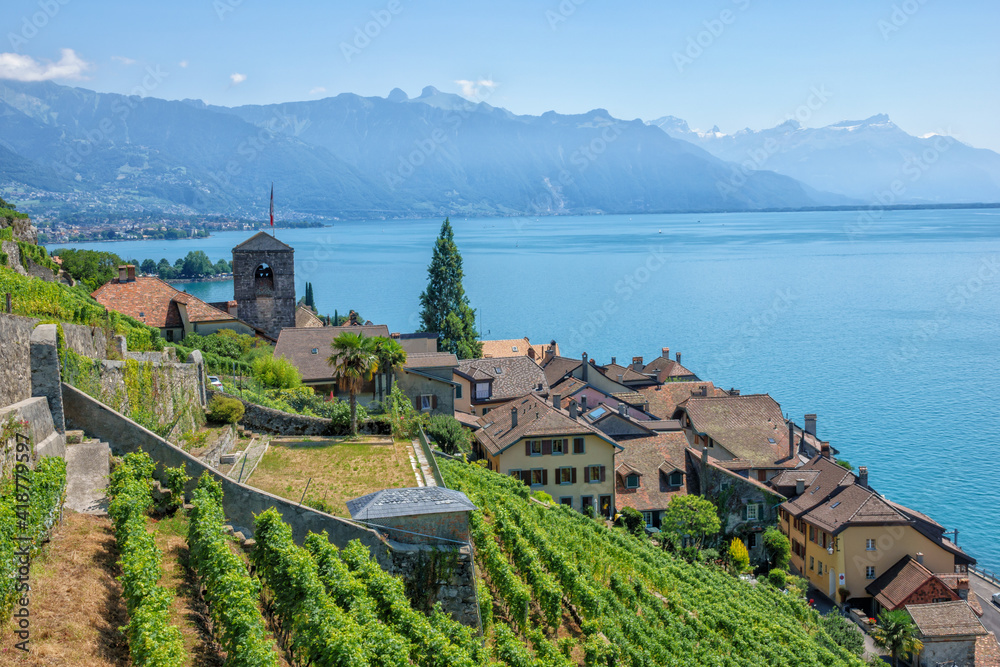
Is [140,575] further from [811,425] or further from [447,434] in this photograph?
[811,425]

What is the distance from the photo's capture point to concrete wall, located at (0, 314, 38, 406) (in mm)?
15570

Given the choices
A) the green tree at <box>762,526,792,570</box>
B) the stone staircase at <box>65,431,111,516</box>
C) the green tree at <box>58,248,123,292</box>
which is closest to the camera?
the stone staircase at <box>65,431,111,516</box>

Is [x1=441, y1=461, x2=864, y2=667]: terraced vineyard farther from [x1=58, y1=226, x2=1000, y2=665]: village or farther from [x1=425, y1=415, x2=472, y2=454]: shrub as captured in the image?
[x1=425, y1=415, x2=472, y2=454]: shrub

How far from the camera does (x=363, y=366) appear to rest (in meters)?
29.7

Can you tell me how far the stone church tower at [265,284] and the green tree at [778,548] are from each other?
3408 centimetres

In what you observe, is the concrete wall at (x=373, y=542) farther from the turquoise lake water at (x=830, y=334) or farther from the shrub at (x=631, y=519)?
the turquoise lake water at (x=830, y=334)

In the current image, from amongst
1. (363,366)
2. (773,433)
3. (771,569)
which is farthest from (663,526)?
(363,366)

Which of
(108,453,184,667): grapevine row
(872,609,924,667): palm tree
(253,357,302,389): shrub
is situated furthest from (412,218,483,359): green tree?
(108,453,184,667): grapevine row

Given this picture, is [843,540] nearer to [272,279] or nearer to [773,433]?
[773,433]

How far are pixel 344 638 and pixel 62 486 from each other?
6603 millimetres

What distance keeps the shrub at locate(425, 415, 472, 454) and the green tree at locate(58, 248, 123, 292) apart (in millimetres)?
28064

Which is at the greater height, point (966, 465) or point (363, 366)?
point (363, 366)

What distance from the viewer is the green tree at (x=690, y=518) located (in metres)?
40.9
